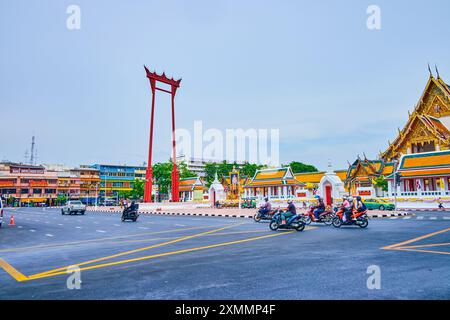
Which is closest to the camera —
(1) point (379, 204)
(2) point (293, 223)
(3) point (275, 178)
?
(2) point (293, 223)

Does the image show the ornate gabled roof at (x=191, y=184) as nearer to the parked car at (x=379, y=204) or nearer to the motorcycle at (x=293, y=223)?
the parked car at (x=379, y=204)

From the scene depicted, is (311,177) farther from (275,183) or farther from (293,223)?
(293,223)

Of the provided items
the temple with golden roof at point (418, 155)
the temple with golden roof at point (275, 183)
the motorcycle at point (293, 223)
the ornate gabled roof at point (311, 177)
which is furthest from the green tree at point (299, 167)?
the motorcycle at point (293, 223)

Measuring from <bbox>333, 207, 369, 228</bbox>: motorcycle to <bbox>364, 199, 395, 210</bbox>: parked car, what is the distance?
57.5ft

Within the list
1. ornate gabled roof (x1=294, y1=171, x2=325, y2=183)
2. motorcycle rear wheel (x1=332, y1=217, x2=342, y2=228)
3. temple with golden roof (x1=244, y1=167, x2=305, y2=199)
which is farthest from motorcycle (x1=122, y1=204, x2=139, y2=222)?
ornate gabled roof (x1=294, y1=171, x2=325, y2=183)

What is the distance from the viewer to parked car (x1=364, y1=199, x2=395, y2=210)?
30.3m

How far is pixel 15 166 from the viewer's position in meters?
76.6

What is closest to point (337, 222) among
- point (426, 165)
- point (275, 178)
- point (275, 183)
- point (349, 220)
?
point (349, 220)

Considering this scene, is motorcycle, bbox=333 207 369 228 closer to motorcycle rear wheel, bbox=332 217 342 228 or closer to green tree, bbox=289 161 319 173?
motorcycle rear wheel, bbox=332 217 342 228

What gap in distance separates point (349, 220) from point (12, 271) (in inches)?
497

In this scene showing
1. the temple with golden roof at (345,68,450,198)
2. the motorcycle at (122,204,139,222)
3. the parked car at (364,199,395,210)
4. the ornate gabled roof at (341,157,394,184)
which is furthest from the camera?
the ornate gabled roof at (341,157,394,184)

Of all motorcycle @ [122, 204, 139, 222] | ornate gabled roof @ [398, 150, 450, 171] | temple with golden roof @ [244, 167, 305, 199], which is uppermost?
ornate gabled roof @ [398, 150, 450, 171]

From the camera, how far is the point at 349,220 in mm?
14812
